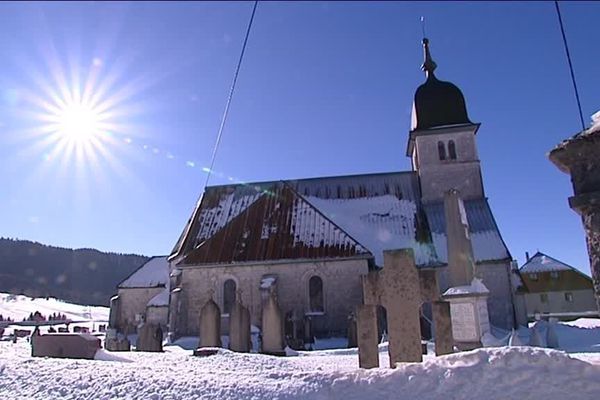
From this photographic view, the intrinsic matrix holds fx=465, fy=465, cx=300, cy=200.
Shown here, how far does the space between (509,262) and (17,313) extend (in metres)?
38.2

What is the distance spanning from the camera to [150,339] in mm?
13977

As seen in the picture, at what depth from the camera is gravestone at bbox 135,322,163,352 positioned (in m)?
13.9

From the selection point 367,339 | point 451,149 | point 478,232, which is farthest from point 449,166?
point 367,339

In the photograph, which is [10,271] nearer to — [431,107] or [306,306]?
[306,306]

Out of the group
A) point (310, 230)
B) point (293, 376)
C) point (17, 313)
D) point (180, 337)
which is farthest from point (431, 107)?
point (17, 313)

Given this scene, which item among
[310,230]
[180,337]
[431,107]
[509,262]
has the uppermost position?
[431,107]

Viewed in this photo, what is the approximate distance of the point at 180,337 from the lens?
68.4ft

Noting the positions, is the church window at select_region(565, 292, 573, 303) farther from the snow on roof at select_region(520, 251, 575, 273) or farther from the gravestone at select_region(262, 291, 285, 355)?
the gravestone at select_region(262, 291, 285, 355)

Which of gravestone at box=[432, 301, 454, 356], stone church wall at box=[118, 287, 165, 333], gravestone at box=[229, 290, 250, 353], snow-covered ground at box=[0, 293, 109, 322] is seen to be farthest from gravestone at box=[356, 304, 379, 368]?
snow-covered ground at box=[0, 293, 109, 322]

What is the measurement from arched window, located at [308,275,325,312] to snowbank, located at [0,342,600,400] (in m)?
14.7

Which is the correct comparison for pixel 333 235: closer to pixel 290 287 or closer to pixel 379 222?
pixel 290 287

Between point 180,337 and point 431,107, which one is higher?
point 431,107

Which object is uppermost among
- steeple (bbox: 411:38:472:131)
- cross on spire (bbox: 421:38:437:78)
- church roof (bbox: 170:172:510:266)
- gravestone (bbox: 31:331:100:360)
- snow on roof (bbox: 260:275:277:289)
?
cross on spire (bbox: 421:38:437:78)

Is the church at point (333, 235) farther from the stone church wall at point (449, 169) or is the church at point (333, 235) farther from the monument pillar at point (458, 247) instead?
the monument pillar at point (458, 247)
